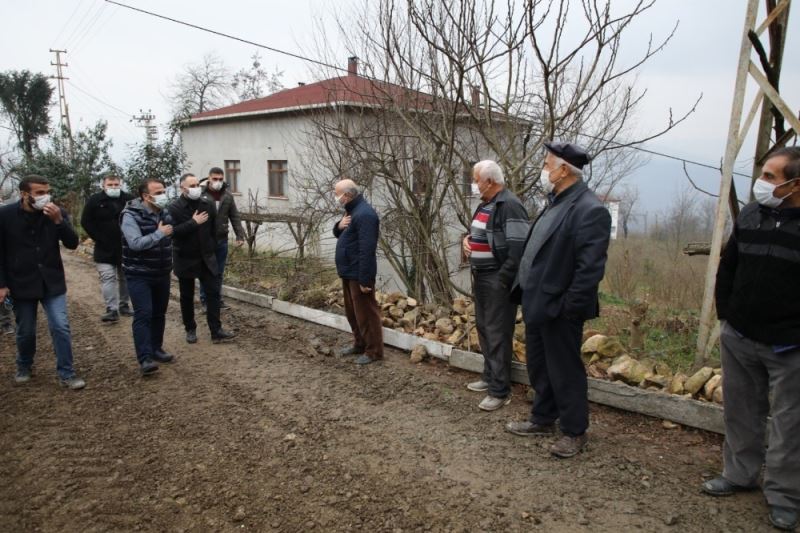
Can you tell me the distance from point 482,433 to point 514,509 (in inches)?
37.2

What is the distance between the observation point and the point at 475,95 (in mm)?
7227

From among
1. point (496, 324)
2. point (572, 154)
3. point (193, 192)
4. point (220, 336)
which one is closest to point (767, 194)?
point (572, 154)

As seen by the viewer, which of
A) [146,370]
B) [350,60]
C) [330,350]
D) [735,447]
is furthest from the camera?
[350,60]

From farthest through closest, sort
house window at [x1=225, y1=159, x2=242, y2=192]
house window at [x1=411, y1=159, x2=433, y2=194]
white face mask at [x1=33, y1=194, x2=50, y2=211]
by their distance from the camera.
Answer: house window at [x1=225, y1=159, x2=242, y2=192] < house window at [x1=411, y1=159, x2=433, y2=194] < white face mask at [x1=33, y1=194, x2=50, y2=211]

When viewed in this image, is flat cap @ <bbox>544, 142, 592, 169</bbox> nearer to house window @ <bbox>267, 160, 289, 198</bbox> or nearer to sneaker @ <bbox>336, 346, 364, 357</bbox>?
sneaker @ <bbox>336, 346, 364, 357</bbox>

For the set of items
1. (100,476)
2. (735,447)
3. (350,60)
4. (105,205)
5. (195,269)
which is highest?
(350,60)

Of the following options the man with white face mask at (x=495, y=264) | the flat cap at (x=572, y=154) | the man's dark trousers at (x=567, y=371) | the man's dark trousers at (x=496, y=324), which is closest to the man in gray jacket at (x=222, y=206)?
the man with white face mask at (x=495, y=264)

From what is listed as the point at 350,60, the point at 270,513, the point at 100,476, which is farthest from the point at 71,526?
the point at 350,60

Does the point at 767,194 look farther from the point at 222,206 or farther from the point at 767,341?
the point at 222,206

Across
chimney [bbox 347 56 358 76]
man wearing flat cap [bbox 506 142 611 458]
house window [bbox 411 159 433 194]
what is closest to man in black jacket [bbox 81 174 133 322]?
chimney [bbox 347 56 358 76]

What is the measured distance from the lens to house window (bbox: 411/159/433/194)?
29.6 feet

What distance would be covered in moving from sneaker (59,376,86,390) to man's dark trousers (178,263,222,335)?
4.79 ft

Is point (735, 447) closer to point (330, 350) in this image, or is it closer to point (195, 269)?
point (330, 350)

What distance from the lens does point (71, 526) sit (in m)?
2.92
